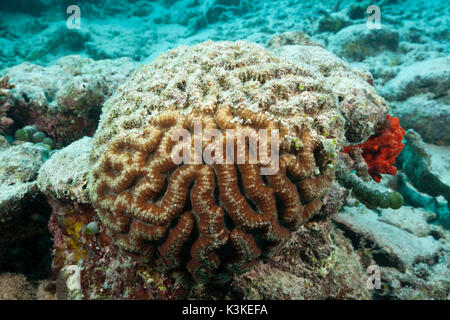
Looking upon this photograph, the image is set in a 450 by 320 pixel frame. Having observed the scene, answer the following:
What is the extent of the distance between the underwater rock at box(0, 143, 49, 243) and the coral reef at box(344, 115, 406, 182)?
5254 mm

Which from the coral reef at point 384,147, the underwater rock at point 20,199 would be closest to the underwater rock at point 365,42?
the coral reef at point 384,147

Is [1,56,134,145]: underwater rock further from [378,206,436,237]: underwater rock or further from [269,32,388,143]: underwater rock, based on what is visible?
[378,206,436,237]: underwater rock

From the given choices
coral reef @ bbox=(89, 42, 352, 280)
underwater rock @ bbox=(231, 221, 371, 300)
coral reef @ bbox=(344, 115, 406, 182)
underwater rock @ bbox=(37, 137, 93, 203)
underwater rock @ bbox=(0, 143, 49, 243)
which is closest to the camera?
coral reef @ bbox=(89, 42, 352, 280)

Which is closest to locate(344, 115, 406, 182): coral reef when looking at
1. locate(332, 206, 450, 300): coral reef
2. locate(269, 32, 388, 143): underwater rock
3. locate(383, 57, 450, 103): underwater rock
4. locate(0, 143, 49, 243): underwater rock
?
locate(269, 32, 388, 143): underwater rock

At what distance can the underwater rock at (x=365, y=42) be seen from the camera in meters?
9.31

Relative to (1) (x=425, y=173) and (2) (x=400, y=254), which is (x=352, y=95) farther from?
(1) (x=425, y=173)

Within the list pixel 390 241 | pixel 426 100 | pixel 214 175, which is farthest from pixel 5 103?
pixel 426 100

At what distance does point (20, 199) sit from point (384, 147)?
592 cm

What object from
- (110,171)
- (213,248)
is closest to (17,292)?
(110,171)

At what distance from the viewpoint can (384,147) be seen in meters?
4.24

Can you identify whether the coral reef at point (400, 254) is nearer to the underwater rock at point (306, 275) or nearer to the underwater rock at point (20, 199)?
the underwater rock at point (306, 275)

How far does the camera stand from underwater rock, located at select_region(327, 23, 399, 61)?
9312 millimetres

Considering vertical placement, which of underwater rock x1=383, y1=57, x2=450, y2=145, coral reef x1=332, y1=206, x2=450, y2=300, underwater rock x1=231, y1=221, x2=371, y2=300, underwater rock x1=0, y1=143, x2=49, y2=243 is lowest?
coral reef x1=332, y1=206, x2=450, y2=300
